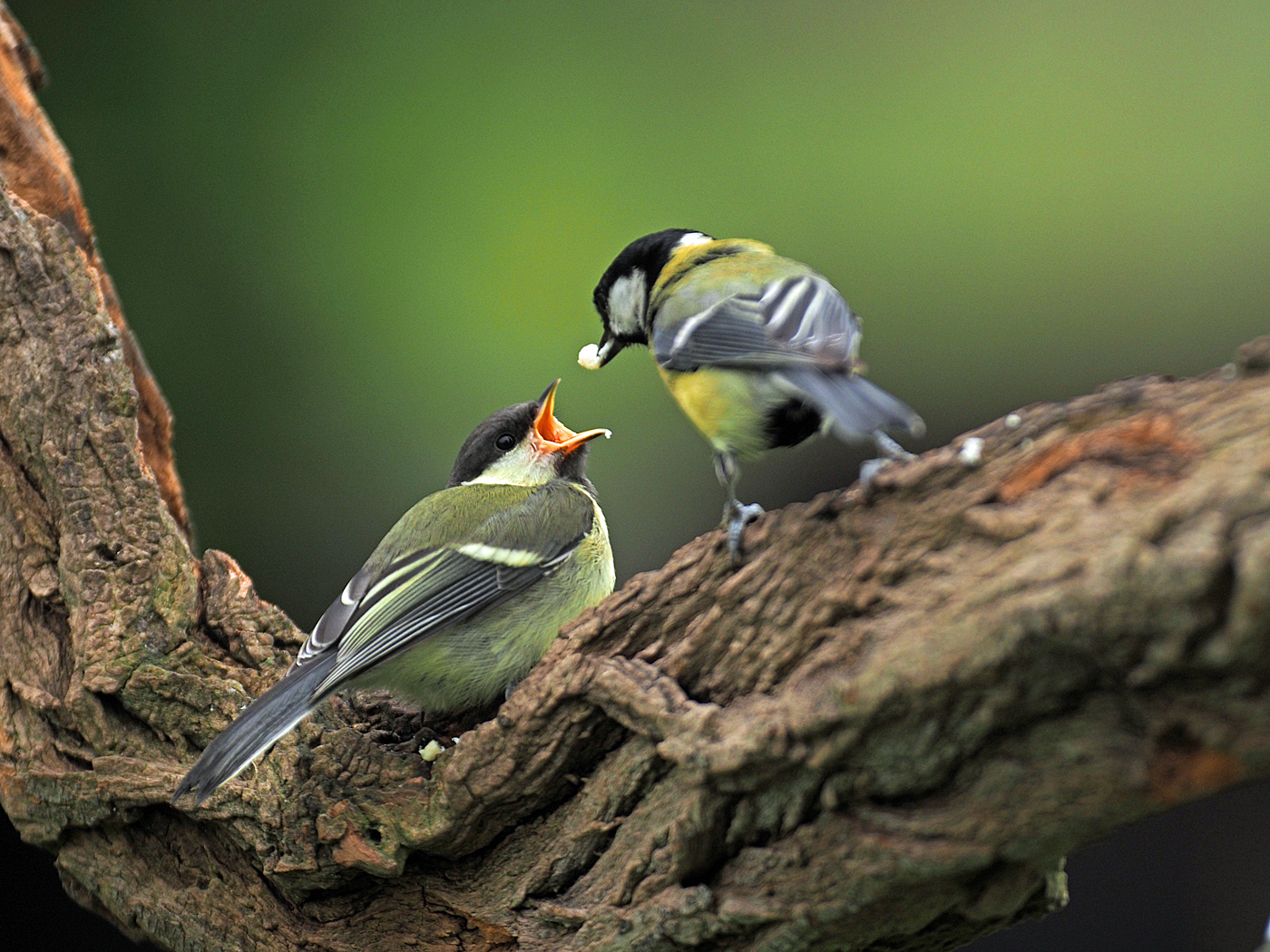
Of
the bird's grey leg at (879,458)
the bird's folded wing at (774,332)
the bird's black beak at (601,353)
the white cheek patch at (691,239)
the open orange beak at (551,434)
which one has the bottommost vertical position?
the open orange beak at (551,434)

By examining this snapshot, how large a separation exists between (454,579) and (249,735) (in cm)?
46

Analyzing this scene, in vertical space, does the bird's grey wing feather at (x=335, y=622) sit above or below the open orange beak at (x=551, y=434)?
below

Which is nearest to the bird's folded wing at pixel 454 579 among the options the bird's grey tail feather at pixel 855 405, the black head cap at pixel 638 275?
the black head cap at pixel 638 275

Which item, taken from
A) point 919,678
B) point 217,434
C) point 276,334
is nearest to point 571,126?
point 276,334

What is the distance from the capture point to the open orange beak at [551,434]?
2.48 meters

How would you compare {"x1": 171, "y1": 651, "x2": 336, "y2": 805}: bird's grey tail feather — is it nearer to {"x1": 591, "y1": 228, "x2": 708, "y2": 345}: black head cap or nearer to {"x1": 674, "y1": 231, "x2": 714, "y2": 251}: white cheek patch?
{"x1": 591, "y1": 228, "x2": 708, "y2": 345}: black head cap

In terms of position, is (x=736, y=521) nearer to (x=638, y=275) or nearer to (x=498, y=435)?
(x=638, y=275)

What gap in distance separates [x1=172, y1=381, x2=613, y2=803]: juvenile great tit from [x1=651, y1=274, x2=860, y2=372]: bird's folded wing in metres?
0.45

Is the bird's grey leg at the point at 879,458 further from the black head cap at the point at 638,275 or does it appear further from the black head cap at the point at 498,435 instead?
the black head cap at the point at 498,435

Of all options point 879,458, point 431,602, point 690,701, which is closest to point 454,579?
point 431,602

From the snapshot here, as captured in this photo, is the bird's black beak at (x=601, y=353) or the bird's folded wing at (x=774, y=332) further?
the bird's black beak at (x=601, y=353)

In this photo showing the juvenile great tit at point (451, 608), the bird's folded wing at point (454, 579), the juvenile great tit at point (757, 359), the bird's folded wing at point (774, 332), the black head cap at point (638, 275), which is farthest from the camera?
the black head cap at point (638, 275)

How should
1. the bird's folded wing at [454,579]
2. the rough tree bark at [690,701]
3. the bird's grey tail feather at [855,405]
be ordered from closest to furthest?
the rough tree bark at [690,701] → the bird's grey tail feather at [855,405] → the bird's folded wing at [454,579]

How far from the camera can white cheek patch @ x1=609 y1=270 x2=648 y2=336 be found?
7.73ft
